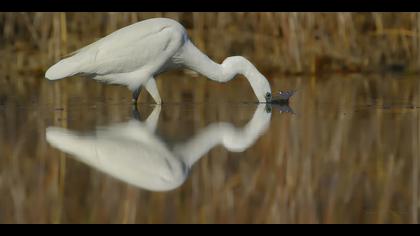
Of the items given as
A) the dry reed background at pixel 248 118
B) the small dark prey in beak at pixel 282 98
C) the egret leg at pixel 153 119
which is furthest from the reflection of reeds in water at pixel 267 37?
the egret leg at pixel 153 119

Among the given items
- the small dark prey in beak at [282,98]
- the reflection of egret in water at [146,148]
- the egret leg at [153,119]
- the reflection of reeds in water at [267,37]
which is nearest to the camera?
the reflection of egret in water at [146,148]

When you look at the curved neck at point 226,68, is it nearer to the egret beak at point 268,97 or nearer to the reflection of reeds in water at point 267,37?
the egret beak at point 268,97

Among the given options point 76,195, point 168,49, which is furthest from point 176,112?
point 76,195

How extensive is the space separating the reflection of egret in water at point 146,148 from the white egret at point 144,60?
129 centimetres

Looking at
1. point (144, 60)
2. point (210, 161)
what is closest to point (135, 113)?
point (144, 60)

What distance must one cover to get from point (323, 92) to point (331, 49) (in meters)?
3.46

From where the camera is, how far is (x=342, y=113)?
10188mm

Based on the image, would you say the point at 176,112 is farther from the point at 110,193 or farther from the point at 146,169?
the point at 110,193

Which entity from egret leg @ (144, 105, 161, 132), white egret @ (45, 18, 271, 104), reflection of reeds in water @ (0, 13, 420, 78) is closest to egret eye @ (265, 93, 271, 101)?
white egret @ (45, 18, 271, 104)

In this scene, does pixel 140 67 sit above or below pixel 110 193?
above

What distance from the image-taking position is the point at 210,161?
6820mm

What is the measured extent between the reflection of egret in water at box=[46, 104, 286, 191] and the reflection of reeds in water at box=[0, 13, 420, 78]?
6164 mm

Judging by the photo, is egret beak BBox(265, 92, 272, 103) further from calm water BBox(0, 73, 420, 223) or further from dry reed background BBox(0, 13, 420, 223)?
dry reed background BBox(0, 13, 420, 223)

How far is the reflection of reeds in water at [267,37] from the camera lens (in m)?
15.6
